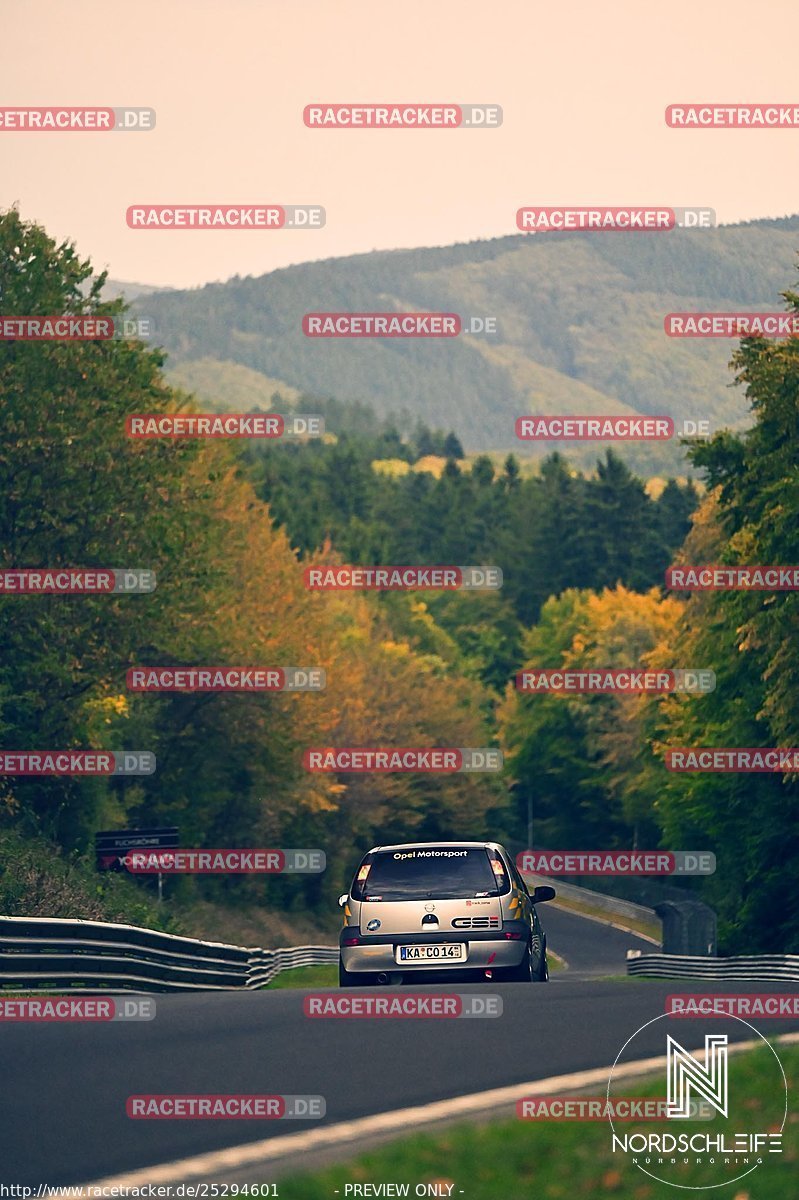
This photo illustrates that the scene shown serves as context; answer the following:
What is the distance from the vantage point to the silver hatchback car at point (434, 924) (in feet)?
60.6

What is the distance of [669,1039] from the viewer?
36.0ft

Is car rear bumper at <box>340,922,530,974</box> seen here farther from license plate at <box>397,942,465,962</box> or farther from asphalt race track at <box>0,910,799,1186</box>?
asphalt race track at <box>0,910,799,1186</box>

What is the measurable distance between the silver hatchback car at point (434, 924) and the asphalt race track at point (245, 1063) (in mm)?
2744

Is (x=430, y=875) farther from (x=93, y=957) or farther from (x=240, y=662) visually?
(x=240, y=662)

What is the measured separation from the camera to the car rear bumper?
18453mm

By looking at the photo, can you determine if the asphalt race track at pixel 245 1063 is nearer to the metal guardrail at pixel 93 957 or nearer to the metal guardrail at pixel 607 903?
the metal guardrail at pixel 93 957

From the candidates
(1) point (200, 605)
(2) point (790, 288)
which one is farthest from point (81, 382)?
(2) point (790, 288)

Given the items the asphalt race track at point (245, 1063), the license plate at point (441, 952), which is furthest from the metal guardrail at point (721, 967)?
the asphalt race track at point (245, 1063)

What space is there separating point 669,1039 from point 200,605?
33.1m

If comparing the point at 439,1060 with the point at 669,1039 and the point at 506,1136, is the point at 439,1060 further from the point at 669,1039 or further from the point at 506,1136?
→ the point at 506,1136

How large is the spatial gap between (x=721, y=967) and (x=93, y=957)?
17.5m

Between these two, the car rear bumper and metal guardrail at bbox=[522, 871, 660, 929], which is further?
metal guardrail at bbox=[522, 871, 660, 929]

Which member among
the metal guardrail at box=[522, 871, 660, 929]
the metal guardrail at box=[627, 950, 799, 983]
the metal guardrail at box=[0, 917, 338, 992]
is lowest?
the metal guardrail at box=[522, 871, 660, 929]

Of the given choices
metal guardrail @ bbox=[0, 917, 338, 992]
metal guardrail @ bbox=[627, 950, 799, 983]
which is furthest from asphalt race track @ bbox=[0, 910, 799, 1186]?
metal guardrail @ bbox=[627, 950, 799, 983]
